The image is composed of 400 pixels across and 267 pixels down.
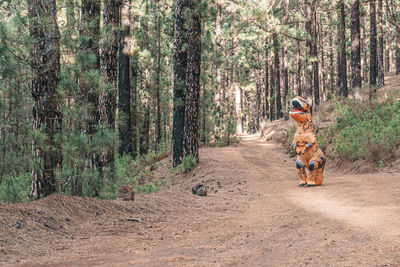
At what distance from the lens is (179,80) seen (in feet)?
42.7

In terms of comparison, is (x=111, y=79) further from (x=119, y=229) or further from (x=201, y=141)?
(x=201, y=141)

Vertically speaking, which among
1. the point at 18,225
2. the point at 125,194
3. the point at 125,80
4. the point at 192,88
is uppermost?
the point at 125,80

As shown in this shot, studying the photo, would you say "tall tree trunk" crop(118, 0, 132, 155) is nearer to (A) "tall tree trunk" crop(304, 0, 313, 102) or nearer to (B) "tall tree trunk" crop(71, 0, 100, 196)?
(B) "tall tree trunk" crop(71, 0, 100, 196)

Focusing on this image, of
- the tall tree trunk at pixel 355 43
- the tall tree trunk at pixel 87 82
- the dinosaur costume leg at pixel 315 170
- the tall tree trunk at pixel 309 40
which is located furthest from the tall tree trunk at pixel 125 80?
the tall tree trunk at pixel 309 40

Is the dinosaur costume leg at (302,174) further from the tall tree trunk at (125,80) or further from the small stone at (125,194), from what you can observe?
the tall tree trunk at (125,80)

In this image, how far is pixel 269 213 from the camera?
594 centimetres

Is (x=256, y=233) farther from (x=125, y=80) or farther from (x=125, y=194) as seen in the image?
(x=125, y=80)

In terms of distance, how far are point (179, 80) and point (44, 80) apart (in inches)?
307

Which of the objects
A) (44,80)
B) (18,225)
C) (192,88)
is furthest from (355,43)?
(18,225)

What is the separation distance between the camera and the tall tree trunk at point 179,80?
41.5ft

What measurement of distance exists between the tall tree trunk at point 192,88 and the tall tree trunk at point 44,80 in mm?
6439

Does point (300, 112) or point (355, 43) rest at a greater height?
point (355, 43)

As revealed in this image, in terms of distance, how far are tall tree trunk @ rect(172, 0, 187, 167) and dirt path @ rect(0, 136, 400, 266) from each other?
4.68m

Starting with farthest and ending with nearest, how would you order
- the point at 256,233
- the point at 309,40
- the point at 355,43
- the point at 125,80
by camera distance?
the point at 309,40
the point at 355,43
the point at 125,80
the point at 256,233
